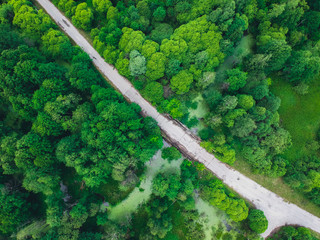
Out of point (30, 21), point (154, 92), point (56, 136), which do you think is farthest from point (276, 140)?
point (30, 21)

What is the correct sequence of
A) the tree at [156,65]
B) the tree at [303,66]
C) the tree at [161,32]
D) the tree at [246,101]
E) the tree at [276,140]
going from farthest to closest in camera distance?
1. the tree at [161,32]
2. the tree at [303,66]
3. the tree at [276,140]
4. the tree at [246,101]
5. the tree at [156,65]

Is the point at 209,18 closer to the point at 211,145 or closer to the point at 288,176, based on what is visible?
the point at 211,145

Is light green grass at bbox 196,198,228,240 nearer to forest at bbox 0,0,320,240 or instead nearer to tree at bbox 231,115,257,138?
forest at bbox 0,0,320,240

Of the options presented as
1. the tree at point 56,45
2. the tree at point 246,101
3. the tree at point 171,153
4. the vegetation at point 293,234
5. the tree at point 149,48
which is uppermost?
the tree at point 56,45

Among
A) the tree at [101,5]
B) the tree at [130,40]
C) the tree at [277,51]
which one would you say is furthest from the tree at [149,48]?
the tree at [277,51]

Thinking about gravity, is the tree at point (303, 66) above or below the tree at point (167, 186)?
above

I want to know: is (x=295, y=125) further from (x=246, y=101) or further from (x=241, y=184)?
(x=241, y=184)

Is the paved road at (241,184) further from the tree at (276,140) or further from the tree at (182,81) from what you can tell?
the tree at (276,140)

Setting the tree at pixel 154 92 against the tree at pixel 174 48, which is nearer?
the tree at pixel 174 48
